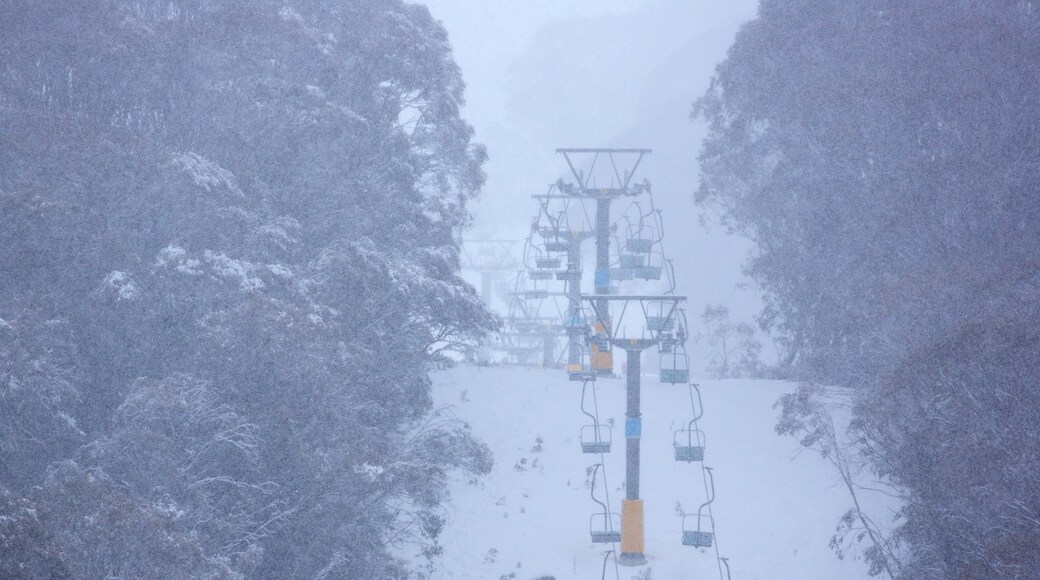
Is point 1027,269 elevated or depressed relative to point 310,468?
elevated

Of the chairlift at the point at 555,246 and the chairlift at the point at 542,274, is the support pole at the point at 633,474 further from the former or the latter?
the chairlift at the point at 542,274

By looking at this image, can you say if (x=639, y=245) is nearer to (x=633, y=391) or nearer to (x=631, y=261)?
(x=631, y=261)

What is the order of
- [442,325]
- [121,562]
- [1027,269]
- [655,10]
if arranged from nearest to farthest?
[121,562] < [1027,269] < [442,325] < [655,10]

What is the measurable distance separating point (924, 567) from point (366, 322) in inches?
380

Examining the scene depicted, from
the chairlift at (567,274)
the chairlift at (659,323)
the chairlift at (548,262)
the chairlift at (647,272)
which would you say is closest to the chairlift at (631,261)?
the chairlift at (647,272)

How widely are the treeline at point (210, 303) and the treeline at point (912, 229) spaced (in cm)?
736

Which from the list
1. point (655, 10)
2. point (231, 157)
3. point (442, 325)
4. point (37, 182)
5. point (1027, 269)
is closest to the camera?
point (37, 182)

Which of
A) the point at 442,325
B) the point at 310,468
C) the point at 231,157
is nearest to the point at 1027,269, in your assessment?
the point at 442,325

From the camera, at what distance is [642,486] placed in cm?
1895

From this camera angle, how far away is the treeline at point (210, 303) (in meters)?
11.5

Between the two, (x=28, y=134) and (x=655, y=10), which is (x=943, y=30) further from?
(x=655, y=10)

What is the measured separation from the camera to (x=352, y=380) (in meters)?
14.9

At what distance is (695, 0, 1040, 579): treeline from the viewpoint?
12383 millimetres

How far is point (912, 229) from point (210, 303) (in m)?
12.8
